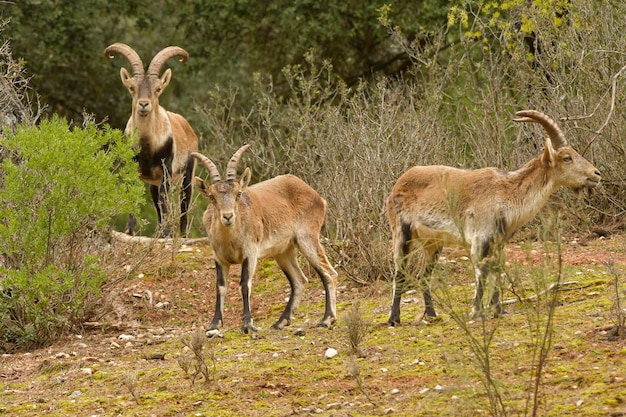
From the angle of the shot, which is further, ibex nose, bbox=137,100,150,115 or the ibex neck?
ibex nose, bbox=137,100,150,115

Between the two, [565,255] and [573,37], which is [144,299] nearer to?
[565,255]

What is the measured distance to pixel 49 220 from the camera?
10.4m

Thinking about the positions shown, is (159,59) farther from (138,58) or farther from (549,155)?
(549,155)

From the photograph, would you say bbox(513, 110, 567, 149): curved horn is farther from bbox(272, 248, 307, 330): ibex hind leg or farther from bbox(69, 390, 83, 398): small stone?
bbox(69, 390, 83, 398): small stone

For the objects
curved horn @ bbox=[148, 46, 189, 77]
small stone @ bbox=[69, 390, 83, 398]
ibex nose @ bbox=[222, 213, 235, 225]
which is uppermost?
curved horn @ bbox=[148, 46, 189, 77]

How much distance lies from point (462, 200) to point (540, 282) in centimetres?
321

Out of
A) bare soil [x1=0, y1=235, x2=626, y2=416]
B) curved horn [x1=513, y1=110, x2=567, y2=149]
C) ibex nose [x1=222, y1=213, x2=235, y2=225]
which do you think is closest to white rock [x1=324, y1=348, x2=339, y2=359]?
bare soil [x1=0, y1=235, x2=626, y2=416]

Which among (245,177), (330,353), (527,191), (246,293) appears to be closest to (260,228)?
(245,177)

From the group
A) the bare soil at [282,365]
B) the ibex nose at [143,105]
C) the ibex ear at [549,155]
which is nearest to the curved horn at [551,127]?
the ibex ear at [549,155]

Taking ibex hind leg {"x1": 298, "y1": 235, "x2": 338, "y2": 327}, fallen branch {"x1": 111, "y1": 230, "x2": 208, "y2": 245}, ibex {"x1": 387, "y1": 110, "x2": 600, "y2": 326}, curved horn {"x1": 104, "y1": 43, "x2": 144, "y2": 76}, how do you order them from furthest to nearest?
curved horn {"x1": 104, "y1": 43, "x2": 144, "y2": 76} < fallen branch {"x1": 111, "y1": 230, "x2": 208, "y2": 245} < ibex hind leg {"x1": 298, "y1": 235, "x2": 338, "y2": 327} < ibex {"x1": 387, "y1": 110, "x2": 600, "y2": 326}

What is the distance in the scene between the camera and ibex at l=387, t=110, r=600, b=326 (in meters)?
9.78

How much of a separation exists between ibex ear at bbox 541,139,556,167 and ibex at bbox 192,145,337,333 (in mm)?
2308

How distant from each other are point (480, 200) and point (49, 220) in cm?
389

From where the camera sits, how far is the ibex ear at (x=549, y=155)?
386 inches
